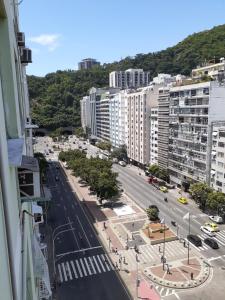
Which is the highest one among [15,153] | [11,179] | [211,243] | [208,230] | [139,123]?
[15,153]

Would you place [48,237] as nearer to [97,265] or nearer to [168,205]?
[97,265]

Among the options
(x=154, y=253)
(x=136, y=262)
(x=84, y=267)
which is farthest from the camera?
(x=154, y=253)

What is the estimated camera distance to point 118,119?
13150 cm

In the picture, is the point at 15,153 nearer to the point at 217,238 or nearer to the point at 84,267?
the point at 84,267

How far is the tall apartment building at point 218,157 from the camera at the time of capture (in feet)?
207

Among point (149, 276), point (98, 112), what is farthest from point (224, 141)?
point (98, 112)

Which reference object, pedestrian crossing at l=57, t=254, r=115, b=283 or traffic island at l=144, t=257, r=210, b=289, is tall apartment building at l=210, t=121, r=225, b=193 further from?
pedestrian crossing at l=57, t=254, r=115, b=283

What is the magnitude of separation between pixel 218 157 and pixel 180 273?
1200 inches

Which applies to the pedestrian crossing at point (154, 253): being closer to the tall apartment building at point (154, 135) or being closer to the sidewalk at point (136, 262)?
the sidewalk at point (136, 262)

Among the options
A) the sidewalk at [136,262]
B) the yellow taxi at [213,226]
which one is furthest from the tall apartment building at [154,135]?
the yellow taxi at [213,226]

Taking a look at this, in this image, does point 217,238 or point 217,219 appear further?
point 217,219

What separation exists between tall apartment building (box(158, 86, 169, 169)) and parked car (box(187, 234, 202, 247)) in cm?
3705

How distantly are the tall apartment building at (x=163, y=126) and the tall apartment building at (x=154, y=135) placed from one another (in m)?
4.20

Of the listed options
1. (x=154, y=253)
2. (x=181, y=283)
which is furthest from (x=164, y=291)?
(x=154, y=253)
